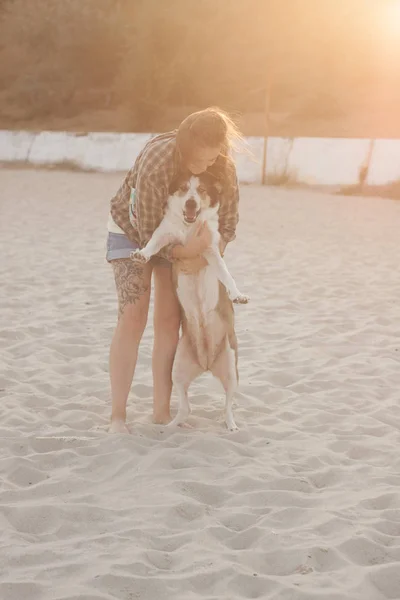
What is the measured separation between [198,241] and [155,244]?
8.9 inches

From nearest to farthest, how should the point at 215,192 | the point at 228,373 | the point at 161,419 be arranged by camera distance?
the point at 215,192 < the point at 228,373 < the point at 161,419

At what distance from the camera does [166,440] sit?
4.45 metres

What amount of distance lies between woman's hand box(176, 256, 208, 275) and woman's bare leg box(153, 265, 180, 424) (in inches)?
4.4

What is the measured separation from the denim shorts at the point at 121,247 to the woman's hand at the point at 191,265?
0.38 feet

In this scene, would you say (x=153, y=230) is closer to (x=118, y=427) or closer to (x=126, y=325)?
(x=126, y=325)

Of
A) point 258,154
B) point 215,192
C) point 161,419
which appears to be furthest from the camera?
point 258,154

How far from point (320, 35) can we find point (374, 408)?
42.1 metres

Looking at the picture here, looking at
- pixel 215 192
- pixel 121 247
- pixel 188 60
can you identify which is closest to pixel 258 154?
pixel 121 247

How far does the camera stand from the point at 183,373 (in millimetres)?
4656

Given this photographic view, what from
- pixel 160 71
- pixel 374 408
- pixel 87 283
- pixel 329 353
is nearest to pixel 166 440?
pixel 374 408

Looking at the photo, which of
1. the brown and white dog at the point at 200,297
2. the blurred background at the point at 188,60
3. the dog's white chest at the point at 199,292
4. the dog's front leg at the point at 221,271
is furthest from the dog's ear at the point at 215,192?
the blurred background at the point at 188,60

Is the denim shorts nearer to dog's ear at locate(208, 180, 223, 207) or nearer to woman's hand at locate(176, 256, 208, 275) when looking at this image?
woman's hand at locate(176, 256, 208, 275)

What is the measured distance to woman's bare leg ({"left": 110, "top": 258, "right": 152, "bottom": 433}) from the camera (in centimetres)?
445

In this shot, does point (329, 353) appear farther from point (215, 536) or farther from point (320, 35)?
point (320, 35)
